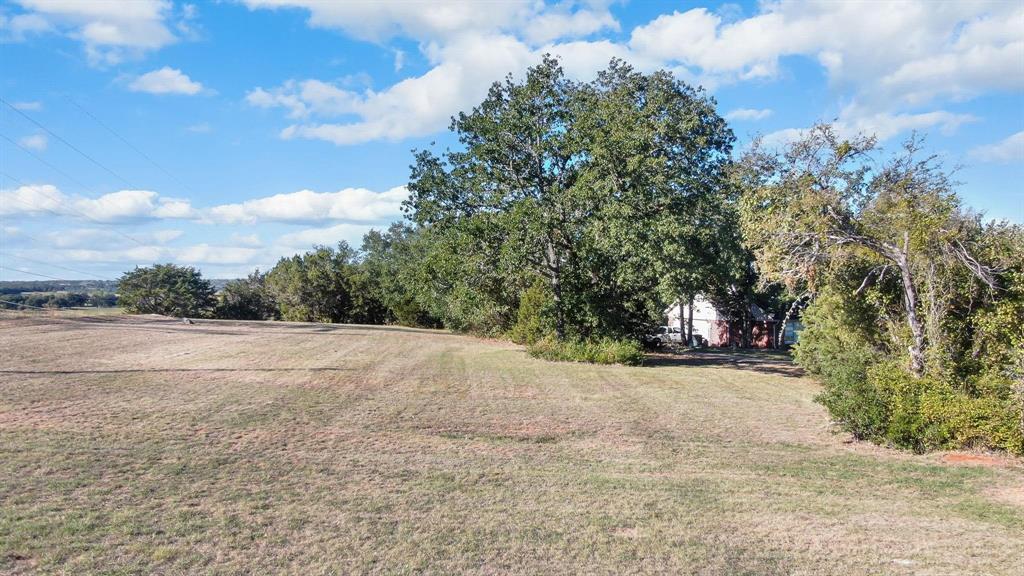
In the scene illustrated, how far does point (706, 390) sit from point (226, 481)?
551 inches

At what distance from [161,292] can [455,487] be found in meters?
62.8

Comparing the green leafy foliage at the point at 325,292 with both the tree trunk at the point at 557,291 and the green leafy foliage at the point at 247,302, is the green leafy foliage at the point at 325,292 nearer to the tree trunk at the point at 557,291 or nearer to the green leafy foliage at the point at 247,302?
the green leafy foliage at the point at 247,302

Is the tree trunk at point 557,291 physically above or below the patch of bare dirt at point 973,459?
above

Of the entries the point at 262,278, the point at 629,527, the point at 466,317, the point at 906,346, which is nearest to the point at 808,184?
the point at 906,346

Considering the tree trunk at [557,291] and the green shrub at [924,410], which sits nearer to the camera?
the green shrub at [924,410]

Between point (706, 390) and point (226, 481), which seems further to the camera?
point (706, 390)

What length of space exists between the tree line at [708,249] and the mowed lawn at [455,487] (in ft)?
5.61

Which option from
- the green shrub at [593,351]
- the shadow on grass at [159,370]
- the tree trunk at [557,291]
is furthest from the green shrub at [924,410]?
the tree trunk at [557,291]

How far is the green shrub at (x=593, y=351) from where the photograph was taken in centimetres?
2539

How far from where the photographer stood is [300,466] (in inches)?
320

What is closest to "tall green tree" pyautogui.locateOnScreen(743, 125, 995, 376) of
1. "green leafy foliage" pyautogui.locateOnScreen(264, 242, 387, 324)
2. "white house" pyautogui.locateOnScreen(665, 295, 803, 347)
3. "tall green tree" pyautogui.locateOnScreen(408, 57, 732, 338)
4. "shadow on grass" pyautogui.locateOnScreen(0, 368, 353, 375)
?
"tall green tree" pyautogui.locateOnScreen(408, 57, 732, 338)

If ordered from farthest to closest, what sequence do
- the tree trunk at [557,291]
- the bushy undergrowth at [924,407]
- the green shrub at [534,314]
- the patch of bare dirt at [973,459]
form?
the green shrub at [534,314], the tree trunk at [557,291], the bushy undergrowth at [924,407], the patch of bare dirt at [973,459]

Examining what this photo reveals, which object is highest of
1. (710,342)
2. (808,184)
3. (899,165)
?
(899,165)

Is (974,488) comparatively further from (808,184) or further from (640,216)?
(640,216)
